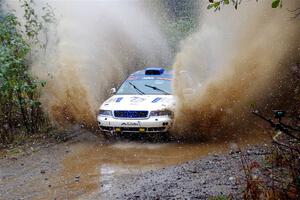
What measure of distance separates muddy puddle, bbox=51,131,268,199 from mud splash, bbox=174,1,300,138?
2.62 feet

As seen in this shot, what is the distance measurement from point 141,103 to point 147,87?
1.28 m

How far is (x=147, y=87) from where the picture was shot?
41.0ft

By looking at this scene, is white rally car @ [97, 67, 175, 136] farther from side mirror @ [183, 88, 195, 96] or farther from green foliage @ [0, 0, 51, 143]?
green foliage @ [0, 0, 51, 143]

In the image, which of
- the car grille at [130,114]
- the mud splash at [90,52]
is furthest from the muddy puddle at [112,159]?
the mud splash at [90,52]

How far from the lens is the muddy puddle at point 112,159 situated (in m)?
7.79

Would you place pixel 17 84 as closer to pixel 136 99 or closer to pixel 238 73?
pixel 136 99

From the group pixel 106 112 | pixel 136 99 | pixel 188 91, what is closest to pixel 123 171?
pixel 106 112

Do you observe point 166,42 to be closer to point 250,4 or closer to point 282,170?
point 250,4

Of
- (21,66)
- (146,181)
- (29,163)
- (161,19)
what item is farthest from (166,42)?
(146,181)

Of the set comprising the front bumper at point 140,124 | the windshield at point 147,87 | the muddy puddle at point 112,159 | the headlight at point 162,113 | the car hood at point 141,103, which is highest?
the windshield at point 147,87

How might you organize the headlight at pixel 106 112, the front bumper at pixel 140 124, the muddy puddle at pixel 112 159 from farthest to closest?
the headlight at pixel 106 112, the front bumper at pixel 140 124, the muddy puddle at pixel 112 159

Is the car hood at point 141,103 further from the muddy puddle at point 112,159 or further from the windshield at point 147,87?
the muddy puddle at point 112,159

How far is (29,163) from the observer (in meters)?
9.59

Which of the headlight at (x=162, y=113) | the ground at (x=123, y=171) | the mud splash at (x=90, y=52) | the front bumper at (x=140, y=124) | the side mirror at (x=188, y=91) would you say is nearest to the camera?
the ground at (x=123, y=171)
